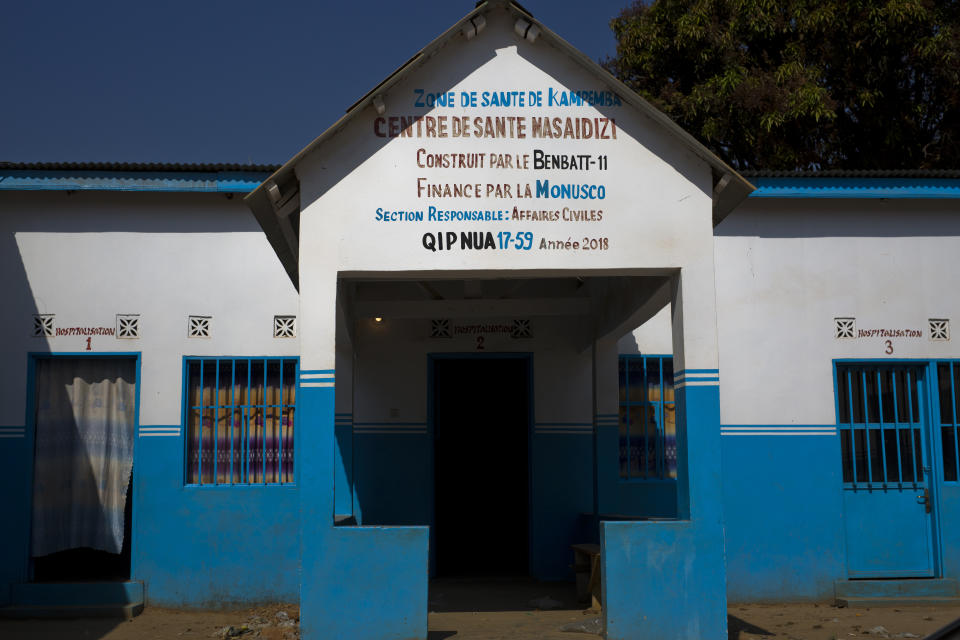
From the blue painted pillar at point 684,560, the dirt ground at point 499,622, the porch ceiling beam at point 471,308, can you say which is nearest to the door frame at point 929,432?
the dirt ground at point 499,622

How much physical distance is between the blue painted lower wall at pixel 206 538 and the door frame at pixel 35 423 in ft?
0.12

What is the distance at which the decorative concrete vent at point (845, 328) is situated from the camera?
398 inches

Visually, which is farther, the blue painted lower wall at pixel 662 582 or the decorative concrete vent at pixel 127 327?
the decorative concrete vent at pixel 127 327

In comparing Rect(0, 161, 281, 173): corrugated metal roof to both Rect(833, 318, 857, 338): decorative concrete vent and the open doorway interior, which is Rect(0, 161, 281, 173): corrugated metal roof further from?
Rect(833, 318, 857, 338): decorative concrete vent

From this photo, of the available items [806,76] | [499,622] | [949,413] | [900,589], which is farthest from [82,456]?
[806,76]

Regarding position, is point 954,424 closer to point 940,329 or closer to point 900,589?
point 940,329

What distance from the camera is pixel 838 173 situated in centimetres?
1002

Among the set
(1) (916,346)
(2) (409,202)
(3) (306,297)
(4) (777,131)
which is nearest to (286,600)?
(3) (306,297)

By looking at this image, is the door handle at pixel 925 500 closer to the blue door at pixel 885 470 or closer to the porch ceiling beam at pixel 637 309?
the blue door at pixel 885 470

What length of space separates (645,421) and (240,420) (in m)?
4.39

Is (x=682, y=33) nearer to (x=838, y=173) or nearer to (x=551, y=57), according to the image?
(x=838, y=173)

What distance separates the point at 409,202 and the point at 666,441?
4.95m

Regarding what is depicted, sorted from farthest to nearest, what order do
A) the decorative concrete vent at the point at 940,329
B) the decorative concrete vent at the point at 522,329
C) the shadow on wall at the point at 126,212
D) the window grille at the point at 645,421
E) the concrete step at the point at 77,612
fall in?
the decorative concrete vent at the point at 522,329 < the window grille at the point at 645,421 < the decorative concrete vent at the point at 940,329 < the shadow on wall at the point at 126,212 < the concrete step at the point at 77,612

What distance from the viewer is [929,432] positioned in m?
10.1
